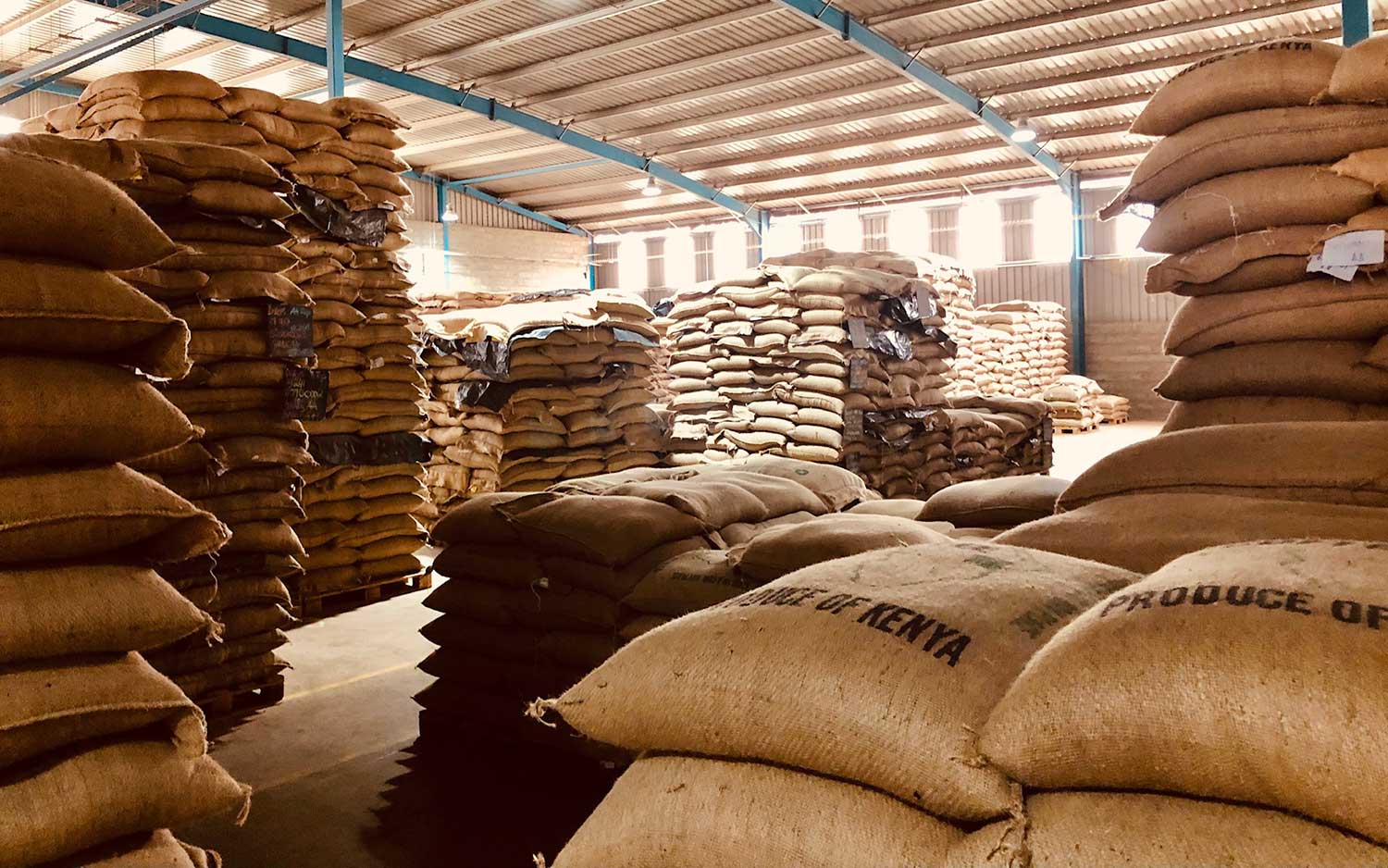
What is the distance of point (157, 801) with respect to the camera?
197 centimetres

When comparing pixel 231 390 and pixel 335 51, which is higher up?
pixel 335 51

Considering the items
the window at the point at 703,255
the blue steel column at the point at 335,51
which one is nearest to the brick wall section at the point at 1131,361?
the window at the point at 703,255

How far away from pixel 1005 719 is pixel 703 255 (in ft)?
72.0

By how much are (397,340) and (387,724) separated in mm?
2878

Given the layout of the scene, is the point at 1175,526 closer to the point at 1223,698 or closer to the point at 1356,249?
the point at 1356,249

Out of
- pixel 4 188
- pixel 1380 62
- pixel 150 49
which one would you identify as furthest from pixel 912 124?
pixel 4 188

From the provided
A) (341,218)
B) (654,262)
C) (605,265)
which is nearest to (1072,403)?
(654,262)

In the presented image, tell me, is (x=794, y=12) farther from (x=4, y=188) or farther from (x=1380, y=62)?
(x=4, y=188)

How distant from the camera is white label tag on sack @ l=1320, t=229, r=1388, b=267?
2.77 metres

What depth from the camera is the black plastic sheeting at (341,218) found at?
577 cm

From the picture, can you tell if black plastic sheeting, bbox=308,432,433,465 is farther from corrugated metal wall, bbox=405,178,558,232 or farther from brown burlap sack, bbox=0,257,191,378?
corrugated metal wall, bbox=405,178,558,232

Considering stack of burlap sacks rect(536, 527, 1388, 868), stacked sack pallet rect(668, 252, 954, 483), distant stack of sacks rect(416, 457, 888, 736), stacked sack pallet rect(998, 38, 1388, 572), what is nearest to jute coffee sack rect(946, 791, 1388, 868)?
stack of burlap sacks rect(536, 527, 1388, 868)

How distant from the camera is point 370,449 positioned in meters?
6.07

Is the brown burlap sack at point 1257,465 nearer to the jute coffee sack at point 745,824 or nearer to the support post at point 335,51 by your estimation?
the jute coffee sack at point 745,824
